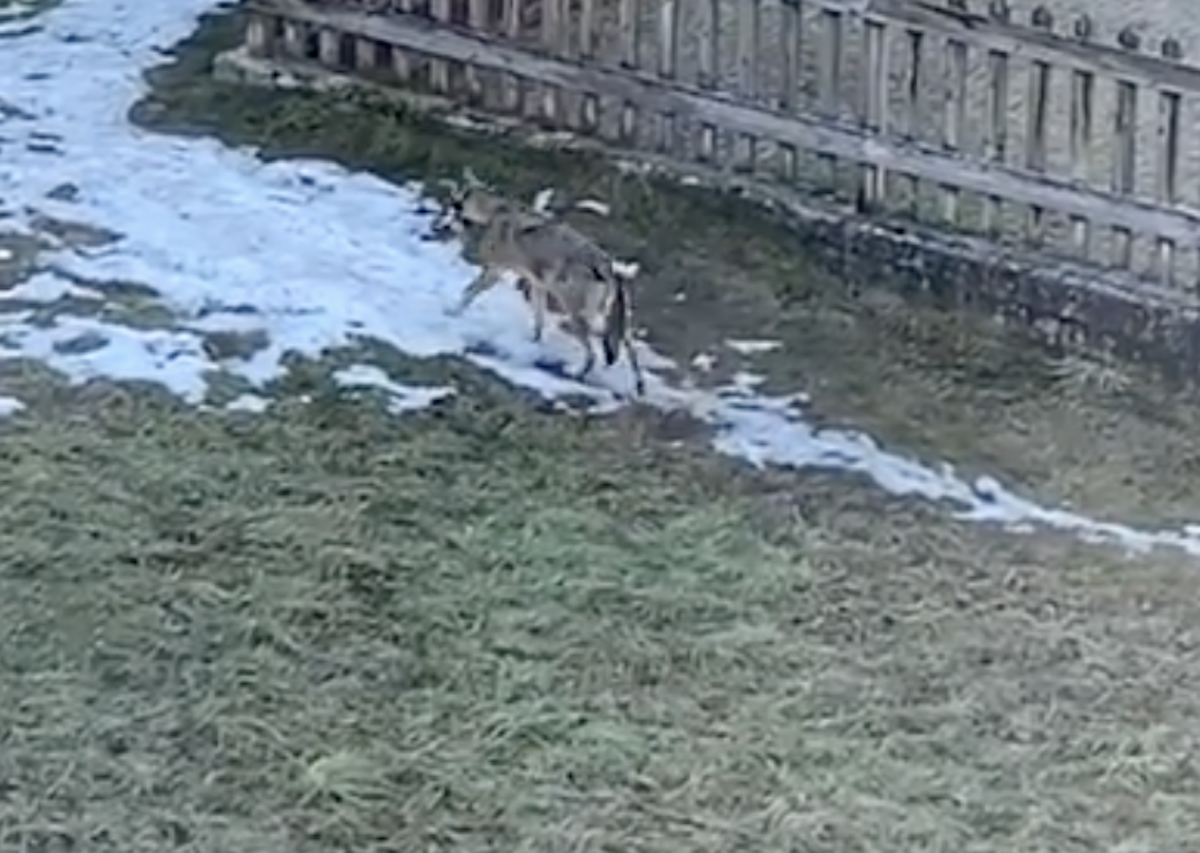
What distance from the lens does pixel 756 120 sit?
906cm

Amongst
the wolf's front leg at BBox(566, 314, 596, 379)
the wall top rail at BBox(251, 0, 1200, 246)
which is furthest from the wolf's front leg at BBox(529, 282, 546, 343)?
the wall top rail at BBox(251, 0, 1200, 246)

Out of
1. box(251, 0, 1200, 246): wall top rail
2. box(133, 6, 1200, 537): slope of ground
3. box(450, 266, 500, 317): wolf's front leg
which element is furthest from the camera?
box(450, 266, 500, 317): wolf's front leg

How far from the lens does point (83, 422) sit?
754 centimetres

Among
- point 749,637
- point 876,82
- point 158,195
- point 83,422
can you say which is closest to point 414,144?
point 158,195

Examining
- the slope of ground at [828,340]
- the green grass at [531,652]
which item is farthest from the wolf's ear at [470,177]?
the green grass at [531,652]

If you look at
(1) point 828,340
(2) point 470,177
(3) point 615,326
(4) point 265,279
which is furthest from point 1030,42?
(4) point 265,279

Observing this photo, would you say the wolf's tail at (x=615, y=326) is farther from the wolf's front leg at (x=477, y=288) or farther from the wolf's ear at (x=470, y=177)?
the wolf's ear at (x=470, y=177)

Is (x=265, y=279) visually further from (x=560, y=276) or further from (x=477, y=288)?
(x=560, y=276)

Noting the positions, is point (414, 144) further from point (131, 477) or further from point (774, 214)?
point (131, 477)

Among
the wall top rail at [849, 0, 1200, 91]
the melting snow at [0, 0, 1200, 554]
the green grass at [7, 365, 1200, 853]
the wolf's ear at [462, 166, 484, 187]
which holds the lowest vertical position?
the green grass at [7, 365, 1200, 853]

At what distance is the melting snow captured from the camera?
7.73 meters

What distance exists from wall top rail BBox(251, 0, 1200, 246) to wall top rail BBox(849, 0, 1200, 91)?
0.34 m

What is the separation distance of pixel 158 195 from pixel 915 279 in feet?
7.64

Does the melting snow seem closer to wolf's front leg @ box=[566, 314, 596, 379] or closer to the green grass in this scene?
wolf's front leg @ box=[566, 314, 596, 379]
